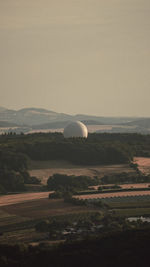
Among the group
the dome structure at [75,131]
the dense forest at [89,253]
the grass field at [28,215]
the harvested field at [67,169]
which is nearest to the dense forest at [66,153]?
the harvested field at [67,169]

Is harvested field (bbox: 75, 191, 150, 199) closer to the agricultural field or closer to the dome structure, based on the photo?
the agricultural field

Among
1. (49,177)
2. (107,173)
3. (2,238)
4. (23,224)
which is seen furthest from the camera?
(107,173)

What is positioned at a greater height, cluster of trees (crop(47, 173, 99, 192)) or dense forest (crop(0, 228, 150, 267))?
cluster of trees (crop(47, 173, 99, 192))

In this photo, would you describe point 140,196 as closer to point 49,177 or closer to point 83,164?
point 49,177

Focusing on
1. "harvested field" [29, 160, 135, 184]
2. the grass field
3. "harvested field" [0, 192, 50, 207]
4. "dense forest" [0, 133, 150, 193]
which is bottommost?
the grass field

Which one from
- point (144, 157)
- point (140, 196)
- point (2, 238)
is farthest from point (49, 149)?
point (2, 238)

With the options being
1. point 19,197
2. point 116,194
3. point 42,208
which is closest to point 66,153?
point 19,197

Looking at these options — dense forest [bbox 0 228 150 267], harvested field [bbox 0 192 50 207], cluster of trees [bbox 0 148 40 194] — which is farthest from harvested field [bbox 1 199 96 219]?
dense forest [bbox 0 228 150 267]

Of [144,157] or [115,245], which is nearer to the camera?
[115,245]
